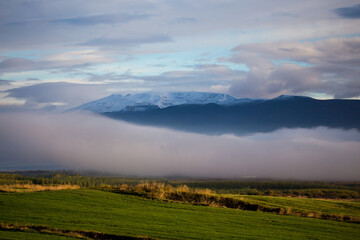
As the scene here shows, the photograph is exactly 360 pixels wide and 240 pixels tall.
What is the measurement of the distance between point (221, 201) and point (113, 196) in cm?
726

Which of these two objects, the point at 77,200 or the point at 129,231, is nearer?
the point at 129,231

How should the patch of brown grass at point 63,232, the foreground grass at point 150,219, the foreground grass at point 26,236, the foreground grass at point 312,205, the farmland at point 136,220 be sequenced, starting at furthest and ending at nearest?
the foreground grass at point 312,205 < the foreground grass at point 150,219 < the farmland at point 136,220 < the patch of brown grass at point 63,232 < the foreground grass at point 26,236

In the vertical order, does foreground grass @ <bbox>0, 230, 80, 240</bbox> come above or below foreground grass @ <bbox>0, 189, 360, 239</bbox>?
below

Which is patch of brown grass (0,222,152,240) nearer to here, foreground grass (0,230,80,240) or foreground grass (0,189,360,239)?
foreground grass (0,189,360,239)

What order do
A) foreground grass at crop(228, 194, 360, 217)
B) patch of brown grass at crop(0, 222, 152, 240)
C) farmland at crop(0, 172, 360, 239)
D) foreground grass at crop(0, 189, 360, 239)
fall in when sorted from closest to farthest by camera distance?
patch of brown grass at crop(0, 222, 152, 240)
farmland at crop(0, 172, 360, 239)
foreground grass at crop(0, 189, 360, 239)
foreground grass at crop(228, 194, 360, 217)

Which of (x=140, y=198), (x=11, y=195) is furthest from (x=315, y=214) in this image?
(x=11, y=195)

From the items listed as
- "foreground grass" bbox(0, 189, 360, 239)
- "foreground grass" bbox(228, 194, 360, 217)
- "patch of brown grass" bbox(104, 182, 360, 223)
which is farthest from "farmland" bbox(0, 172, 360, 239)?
"foreground grass" bbox(228, 194, 360, 217)

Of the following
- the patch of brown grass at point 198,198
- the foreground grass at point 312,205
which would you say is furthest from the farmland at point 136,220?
the foreground grass at point 312,205

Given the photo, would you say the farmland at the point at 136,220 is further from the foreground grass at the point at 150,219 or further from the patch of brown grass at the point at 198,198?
the patch of brown grass at the point at 198,198

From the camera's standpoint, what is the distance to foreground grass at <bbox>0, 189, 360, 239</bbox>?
60.9 ft

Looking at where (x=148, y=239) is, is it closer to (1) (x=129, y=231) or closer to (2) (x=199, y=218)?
(1) (x=129, y=231)

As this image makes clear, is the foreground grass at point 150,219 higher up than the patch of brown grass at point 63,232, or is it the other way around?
the foreground grass at point 150,219

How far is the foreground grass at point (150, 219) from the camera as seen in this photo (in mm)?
18562

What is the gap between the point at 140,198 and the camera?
27.7m
